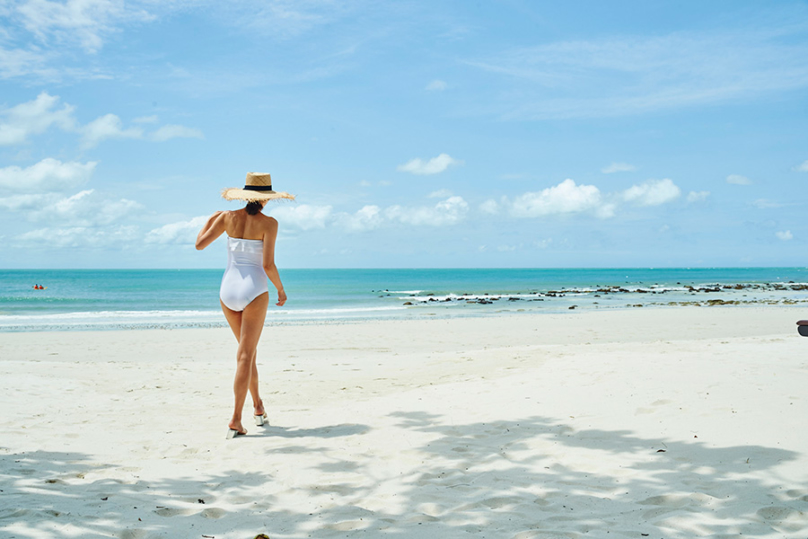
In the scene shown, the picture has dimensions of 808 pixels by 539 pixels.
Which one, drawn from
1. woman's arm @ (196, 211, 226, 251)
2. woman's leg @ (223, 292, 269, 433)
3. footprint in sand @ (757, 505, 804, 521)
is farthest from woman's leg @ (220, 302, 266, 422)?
footprint in sand @ (757, 505, 804, 521)

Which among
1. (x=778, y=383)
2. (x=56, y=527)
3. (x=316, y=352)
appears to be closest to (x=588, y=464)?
(x=778, y=383)

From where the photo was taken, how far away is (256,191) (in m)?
5.45

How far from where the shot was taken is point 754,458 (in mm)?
4246

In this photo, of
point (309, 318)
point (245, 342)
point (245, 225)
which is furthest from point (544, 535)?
point (309, 318)

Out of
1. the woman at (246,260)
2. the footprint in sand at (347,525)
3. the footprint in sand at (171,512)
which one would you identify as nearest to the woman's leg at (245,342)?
the woman at (246,260)

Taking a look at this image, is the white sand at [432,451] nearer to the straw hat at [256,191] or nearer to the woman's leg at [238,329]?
the woman's leg at [238,329]

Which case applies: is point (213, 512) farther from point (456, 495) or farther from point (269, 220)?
point (269, 220)

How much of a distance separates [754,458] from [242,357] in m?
4.31

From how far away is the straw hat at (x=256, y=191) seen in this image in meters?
5.38

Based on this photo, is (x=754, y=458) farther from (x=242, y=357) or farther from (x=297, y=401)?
(x=297, y=401)

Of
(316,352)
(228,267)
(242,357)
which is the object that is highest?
(228,267)

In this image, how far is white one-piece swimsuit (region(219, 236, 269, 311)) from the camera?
211 inches

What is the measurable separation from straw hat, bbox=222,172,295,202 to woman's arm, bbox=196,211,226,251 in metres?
0.22

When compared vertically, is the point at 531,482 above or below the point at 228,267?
below
